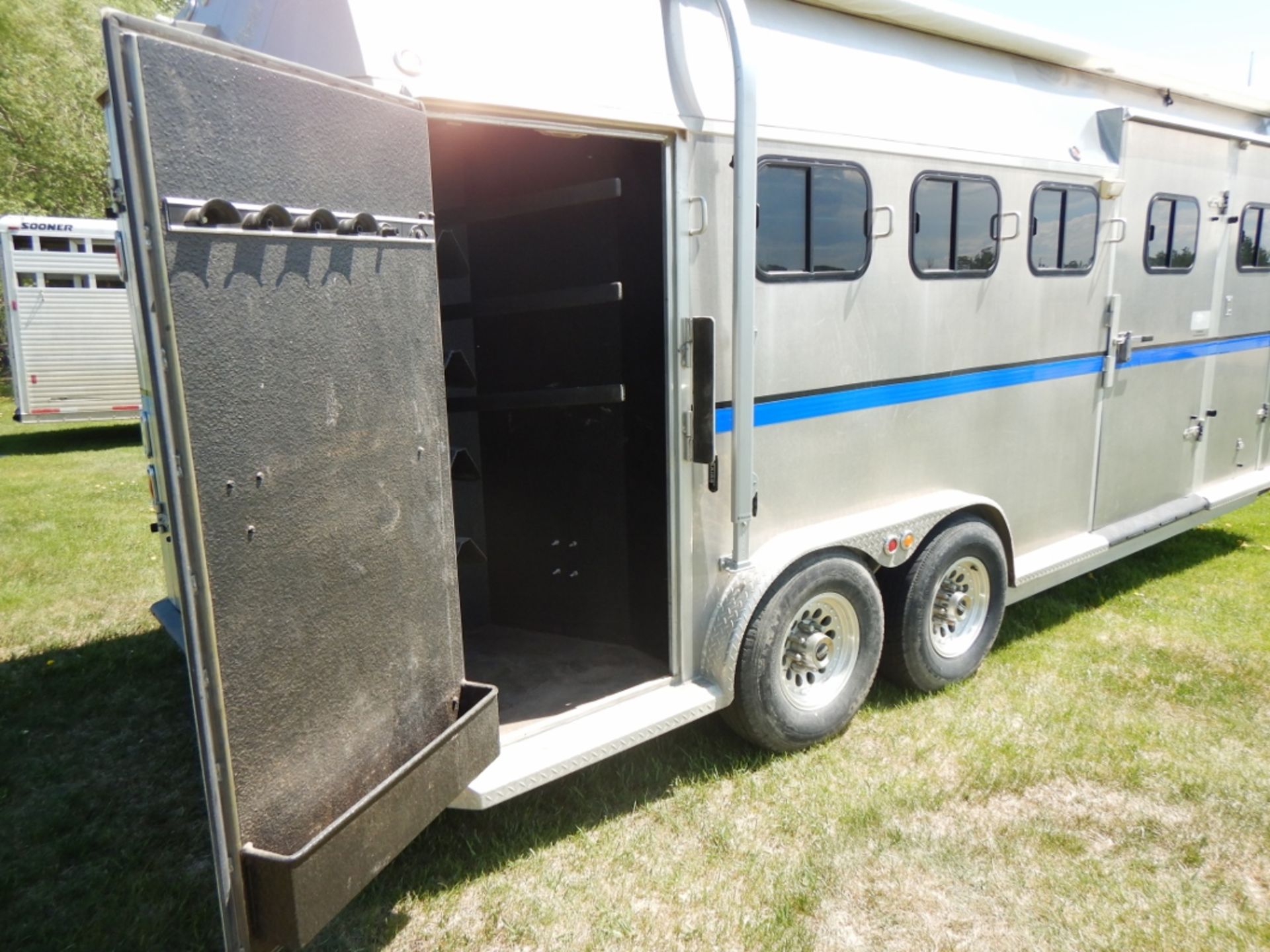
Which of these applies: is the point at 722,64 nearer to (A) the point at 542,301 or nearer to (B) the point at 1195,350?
(A) the point at 542,301

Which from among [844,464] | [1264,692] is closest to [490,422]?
[844,464]

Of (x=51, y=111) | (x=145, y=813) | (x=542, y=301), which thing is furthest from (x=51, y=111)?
(x=145, y=813)

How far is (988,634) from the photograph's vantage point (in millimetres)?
4652

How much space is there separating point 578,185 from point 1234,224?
467 cm

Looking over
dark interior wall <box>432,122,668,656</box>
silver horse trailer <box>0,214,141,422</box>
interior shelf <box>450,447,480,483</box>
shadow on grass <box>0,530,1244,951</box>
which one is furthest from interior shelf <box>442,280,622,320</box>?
silver horse trailer <box>0,214,141,422</box>

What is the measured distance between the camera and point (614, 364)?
12.4 feet

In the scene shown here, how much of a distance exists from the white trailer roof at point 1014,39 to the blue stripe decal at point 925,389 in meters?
1.50

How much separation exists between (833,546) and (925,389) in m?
0.92

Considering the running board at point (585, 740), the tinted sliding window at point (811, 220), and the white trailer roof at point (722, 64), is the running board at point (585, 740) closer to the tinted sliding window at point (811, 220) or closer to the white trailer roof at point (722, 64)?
the tinted sliding window at point (811, 220)

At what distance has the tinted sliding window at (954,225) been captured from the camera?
13.3 ft

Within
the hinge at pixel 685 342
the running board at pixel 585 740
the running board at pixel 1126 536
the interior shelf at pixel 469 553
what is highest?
the hinge at pixel 685 342

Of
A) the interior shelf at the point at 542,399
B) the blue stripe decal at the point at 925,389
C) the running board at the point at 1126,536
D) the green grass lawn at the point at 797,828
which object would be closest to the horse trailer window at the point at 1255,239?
the blue stripe decal at the point at 925,389

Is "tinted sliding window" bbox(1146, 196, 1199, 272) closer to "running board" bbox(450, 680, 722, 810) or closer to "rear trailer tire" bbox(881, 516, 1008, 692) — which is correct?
"rear trailer tire" bbox(881, 516, 1008, 692)

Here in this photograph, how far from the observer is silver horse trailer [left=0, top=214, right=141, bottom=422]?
11383 mm
